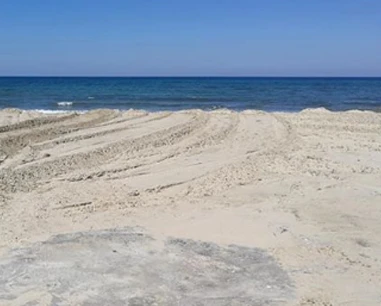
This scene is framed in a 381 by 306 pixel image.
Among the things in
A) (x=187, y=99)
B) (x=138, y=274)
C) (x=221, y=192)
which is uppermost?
(x=187, y=99)

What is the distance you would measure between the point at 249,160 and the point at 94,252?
5.99 meters

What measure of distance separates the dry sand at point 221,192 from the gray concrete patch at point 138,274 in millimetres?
280

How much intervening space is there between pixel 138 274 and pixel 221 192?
3.63 meters

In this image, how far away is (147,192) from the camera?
8.86 m

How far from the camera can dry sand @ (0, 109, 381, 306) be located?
6.19m

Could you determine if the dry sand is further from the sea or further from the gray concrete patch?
the sea

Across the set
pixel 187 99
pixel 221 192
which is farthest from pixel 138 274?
pixel 187 99

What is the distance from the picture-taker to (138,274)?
5.47m

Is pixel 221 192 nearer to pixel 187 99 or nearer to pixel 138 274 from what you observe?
pixel 138 274

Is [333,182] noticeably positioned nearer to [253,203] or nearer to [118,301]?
[253,203]

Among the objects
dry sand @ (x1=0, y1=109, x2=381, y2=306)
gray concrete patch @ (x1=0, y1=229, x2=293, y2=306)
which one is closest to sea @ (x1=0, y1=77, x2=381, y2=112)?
dry sand @ (x1=0, y1=109, x2=381, y2=306)

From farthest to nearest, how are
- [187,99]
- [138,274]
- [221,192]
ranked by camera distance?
1. [187,99]
2. [221,192]
3. [138,274]

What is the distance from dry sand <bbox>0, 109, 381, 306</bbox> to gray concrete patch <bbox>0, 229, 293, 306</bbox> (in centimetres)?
28

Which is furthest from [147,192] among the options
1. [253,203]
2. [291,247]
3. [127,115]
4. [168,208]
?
[127,115]
